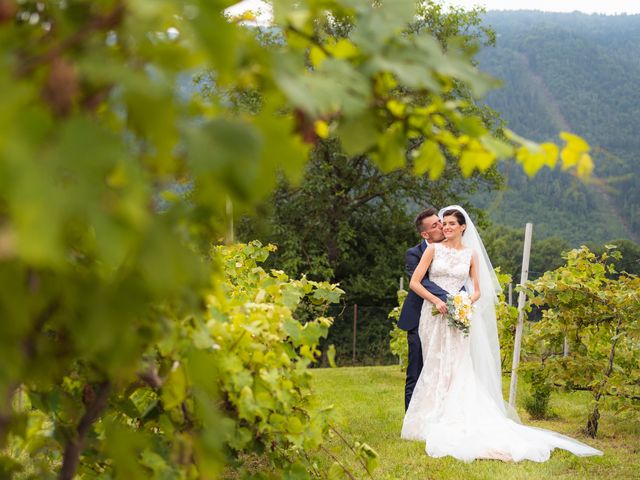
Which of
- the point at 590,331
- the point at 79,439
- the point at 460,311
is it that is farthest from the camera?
the point at 590,331

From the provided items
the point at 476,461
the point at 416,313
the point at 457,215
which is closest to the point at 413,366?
the point at 416,313

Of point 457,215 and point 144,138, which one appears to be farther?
point 457,215

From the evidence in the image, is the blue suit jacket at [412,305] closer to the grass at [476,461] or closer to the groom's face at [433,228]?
the groom's face at [433,228]

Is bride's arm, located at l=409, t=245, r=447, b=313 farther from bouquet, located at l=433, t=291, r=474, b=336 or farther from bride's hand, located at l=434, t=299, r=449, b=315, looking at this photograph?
bouquet, located at l=433, t=291, r=474, b=336

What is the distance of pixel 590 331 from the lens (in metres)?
7.23

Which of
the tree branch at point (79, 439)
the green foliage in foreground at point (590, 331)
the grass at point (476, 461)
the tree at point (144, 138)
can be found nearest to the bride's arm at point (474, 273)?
the green foliage in foreground at point (590, 331)

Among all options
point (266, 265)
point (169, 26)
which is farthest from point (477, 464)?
point (266, 265)

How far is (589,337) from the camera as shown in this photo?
7480mm

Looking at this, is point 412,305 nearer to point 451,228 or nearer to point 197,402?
point 451,228

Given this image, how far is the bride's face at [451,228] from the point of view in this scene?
7090mm

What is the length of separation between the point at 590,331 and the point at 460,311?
4.55ft

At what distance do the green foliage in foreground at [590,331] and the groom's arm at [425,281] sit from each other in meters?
0.83

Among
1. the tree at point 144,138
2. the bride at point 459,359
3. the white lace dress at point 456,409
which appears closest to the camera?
the tree at point 144,138

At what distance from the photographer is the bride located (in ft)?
21.3
